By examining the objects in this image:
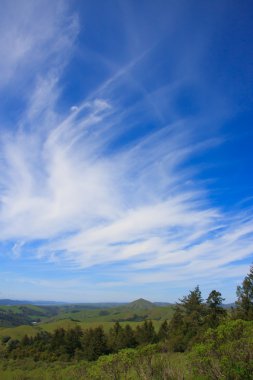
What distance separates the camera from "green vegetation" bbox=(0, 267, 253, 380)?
65.1 feet

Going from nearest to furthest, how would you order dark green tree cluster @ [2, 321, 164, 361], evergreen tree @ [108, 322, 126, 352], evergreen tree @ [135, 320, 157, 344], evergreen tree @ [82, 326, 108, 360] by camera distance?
evergreen tree @ [82, 326, 108, 360] < dark green tree cluster @ [2, 321, 164, 361] < evergreen tree @ [108, 322, 126, 352] < evergreen tree @ [135, 320, 157, 344]

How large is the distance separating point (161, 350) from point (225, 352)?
731 cm

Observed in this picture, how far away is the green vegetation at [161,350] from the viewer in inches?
781

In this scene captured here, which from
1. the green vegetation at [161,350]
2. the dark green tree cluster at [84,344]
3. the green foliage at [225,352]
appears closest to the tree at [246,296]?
the green vegetation at [161,350]

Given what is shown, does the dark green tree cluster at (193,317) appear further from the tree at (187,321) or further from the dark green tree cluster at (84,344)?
the dark green tree cluster at (84,344)

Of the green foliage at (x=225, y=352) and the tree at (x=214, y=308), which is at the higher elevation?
the tree at (x=214, y=308)

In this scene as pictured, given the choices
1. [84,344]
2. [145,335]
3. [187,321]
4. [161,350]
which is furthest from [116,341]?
[161,350]

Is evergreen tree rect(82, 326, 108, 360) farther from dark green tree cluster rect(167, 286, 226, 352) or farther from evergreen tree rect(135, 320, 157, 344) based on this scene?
dark green tree cluster rect(167, 286, 226, 352)

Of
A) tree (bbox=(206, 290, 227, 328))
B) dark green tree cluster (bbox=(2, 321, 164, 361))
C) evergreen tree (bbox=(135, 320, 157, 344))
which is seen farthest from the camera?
evergreen tree (bbox=(135, 320, 157, 344))

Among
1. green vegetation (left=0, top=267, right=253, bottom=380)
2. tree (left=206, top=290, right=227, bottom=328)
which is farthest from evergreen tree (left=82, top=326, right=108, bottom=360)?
tree (left=206, top=290, right=227, bottom=328)

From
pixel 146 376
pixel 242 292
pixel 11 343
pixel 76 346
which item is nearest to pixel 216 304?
pixel 242 292

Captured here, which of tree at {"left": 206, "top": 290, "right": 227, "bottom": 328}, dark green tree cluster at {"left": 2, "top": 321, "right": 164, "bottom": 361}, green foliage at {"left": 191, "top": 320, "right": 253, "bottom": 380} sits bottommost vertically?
dark green tree cluster at {"left": 2, "top": 321, "right": 164, "bottom": 361}

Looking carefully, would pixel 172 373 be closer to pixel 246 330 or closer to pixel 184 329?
pixel 246 330

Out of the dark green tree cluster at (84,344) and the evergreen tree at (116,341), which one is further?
the evergreen tree at (116,341)
